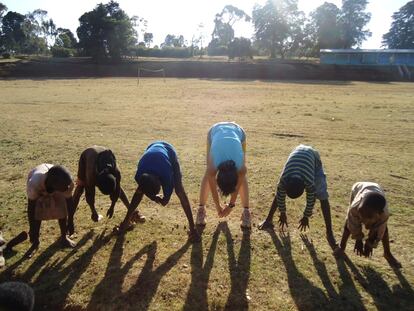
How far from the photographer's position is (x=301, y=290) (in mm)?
4090

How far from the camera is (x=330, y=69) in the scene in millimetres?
45500

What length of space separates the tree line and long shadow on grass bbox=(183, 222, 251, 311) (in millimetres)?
47374

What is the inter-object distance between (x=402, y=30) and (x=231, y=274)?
81386 millimetres

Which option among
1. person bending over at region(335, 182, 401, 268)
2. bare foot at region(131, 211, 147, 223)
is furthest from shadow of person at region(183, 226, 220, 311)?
person bending over at region(335, 182, 401, 268)

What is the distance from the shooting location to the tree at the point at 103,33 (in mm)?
47625

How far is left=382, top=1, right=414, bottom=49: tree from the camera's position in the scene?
7100 centimetres

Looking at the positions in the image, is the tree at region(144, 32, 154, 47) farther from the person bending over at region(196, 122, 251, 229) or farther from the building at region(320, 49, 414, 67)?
the person bending over at region(196, 122, 251, 229)

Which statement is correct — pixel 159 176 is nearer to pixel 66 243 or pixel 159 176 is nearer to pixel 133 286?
pixel 133 286

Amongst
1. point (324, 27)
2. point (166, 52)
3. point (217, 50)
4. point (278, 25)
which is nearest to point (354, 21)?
point (324, 27)

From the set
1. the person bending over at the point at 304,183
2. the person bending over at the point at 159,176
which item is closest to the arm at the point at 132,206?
the person bending over at the point at 159,176

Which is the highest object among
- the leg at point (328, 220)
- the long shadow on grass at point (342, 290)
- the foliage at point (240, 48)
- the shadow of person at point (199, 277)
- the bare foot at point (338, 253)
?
the foliage at point (240, 48)

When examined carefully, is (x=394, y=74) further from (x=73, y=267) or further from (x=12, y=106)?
(x=73, y=267)

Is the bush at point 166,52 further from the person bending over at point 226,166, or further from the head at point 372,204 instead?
the head at point 372,204

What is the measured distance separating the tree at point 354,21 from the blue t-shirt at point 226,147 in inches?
2687
